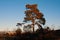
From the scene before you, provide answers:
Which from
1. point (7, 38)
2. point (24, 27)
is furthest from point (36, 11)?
point (7, 38)

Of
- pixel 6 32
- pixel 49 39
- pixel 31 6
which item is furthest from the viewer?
pixel 31 6

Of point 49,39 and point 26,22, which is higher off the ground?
point 26,22

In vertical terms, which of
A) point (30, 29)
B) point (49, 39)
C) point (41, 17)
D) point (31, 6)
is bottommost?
point (49, 39)

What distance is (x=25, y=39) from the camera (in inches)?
915

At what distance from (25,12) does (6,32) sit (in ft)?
17.0

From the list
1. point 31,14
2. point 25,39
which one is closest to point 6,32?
point 31,14

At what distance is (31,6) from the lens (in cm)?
3278

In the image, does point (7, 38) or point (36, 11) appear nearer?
point (7, 38)

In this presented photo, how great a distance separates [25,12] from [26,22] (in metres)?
1.89


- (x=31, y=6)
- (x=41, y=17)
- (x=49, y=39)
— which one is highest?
(x=31, y=6)

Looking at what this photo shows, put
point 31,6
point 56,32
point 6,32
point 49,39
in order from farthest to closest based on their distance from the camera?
point 31,6
point 6,32
point 56,32
point 49,39

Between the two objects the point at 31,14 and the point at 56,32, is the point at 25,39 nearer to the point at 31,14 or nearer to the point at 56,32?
the point at 56,32

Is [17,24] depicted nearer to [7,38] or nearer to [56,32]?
[7,38]

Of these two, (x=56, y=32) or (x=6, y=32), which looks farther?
(x=6, y=32)
